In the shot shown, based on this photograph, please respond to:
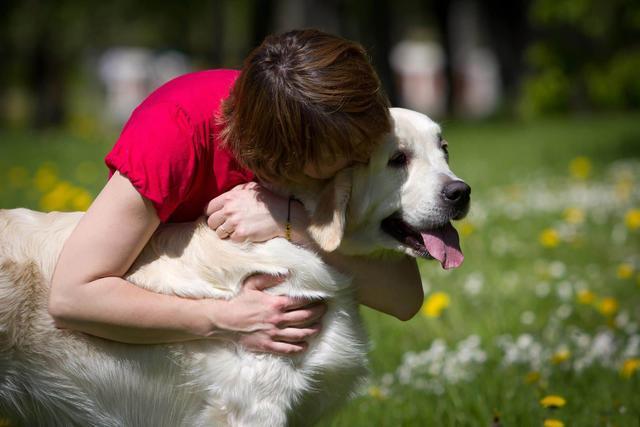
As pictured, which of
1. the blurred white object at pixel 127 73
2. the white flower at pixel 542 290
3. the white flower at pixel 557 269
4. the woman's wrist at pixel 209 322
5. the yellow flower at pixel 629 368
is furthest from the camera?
the blurred white object at pixel 127 73

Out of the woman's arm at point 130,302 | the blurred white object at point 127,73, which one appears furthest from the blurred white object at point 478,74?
the woman's arm at point 130,302

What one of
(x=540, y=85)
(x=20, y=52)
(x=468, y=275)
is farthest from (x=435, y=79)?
(x=468, y=275)

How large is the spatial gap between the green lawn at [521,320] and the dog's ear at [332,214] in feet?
3.47

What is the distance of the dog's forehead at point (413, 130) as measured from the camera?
2.52 metres

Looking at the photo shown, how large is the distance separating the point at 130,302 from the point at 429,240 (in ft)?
3.26

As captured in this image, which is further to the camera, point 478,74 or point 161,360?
point 478,74

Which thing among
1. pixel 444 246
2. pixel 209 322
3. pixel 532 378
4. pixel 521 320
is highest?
pixel 444 246

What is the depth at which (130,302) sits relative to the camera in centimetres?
229

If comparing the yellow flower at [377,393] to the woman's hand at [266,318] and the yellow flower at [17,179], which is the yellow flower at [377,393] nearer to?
the woman's hand at [266,318]

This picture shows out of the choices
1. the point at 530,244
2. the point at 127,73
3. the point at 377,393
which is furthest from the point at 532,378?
the point at 127,73

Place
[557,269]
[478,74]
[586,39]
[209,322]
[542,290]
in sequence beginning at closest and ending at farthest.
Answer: [209,322] < [542,290] < [557,269] < [586,39] < [478,74]

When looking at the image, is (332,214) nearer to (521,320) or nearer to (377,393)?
(377,393)

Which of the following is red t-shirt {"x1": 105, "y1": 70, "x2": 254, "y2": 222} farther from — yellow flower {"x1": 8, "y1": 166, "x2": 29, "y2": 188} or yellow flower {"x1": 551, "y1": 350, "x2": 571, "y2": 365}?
yellow flower {"x1": 8, "y1": 166, "x2": 29, "y2": 188}

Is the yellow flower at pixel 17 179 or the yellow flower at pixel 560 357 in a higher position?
the yellow flower at pixel 560 357
